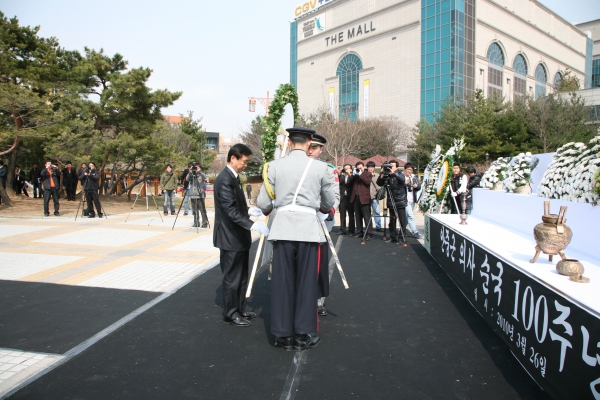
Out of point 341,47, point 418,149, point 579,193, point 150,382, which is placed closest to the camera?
point 150,382

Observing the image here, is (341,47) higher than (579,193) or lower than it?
higher

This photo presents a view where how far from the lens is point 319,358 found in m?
3.34

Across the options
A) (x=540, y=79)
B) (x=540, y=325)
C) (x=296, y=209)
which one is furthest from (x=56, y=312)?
(x=540, y=79)

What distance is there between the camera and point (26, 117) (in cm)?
1566

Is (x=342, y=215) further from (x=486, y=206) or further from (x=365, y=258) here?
(x=486, y=206)

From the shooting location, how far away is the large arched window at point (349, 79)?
54.6 meters

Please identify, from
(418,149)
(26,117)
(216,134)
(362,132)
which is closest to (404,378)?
(26,117)

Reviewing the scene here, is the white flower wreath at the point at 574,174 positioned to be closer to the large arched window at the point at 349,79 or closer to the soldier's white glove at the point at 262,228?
the soldier's white glove at the point at 262,228

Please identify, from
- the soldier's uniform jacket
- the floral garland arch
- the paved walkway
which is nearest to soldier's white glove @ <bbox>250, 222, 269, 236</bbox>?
the soldier's uniform jacket

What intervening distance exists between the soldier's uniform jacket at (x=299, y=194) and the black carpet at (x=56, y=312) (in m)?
2.11

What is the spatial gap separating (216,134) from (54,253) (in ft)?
282

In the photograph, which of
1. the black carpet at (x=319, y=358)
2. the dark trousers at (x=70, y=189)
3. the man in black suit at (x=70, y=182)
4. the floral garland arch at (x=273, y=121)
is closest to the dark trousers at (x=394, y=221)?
the black carpet at (x=319, y=358)

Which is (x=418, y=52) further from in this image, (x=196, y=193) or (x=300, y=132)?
(x=300, y=132)

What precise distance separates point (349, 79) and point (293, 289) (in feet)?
182
